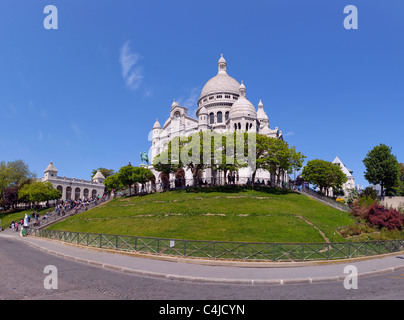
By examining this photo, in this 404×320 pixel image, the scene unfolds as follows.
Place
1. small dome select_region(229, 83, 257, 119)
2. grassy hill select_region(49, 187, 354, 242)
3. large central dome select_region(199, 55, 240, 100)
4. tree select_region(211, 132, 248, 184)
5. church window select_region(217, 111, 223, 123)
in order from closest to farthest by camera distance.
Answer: grassy hill select_region(49, 187, 354, 242) → tree select_region(211, 132, 248, 184) → small dome select_region(229, 83, 257, 119) → church window select_region(217, 111, 223, 123) → large central dome select_region(199, 55, 240, 100)

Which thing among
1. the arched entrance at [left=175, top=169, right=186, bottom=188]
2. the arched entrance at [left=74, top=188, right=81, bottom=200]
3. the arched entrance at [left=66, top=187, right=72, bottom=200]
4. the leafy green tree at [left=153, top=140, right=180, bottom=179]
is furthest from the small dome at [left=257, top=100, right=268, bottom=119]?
the arched entrance at [left=66, top=187, right=72, bottom=200]

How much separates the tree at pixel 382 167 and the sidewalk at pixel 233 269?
45488 millimetres

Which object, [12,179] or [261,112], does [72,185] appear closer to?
[12,179]

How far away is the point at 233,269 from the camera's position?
14.7 metres

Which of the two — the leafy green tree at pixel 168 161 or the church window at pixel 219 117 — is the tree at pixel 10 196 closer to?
the leafy green tree at pixel 168 161

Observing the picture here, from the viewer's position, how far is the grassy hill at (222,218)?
25453mm

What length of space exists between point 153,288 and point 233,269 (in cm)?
536

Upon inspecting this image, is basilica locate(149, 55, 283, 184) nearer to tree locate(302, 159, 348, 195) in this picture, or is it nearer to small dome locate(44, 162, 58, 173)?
tree locate(302, 159, 348, 195)

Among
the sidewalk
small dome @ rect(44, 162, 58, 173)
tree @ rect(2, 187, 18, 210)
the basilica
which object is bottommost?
the sidewalk

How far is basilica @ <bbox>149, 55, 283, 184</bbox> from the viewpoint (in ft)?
217

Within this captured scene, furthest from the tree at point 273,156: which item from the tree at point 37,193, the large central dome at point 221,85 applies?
the tree at point 37,193

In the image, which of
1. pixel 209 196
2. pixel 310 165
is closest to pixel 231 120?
pixel 310 165

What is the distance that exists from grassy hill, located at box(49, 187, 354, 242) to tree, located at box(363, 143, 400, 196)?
2415 cm

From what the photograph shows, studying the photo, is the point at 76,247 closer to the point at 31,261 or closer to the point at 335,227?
the point at 31,261
